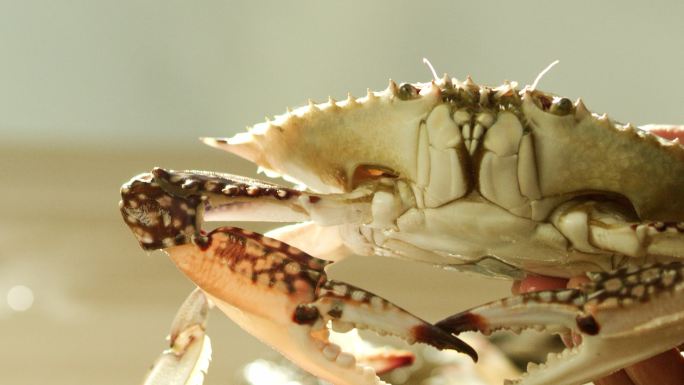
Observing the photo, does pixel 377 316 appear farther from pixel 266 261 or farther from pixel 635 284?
pixel 635 284

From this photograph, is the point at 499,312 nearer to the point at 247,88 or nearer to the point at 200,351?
the point at 200,351

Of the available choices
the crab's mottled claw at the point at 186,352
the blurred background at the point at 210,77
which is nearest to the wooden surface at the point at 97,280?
the blurred background at the point at 210,77

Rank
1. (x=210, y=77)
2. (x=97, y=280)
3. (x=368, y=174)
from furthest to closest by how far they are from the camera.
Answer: (x=210, y=77)
(x=97, y=280)
(x=368, y=174)

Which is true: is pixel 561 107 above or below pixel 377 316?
above

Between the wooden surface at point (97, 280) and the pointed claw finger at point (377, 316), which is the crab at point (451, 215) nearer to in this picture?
the pointed claw finger at point (377, 316)

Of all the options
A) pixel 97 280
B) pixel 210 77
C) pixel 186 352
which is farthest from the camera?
pixel 210 77

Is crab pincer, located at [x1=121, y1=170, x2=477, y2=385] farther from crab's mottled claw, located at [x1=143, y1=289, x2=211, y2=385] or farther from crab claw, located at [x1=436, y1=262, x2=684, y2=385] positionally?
crab's mottled claw, located at [x1=143, y1=289, x2=211, y2=385]

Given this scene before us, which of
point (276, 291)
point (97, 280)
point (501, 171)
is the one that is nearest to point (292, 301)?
point (276, 291)
